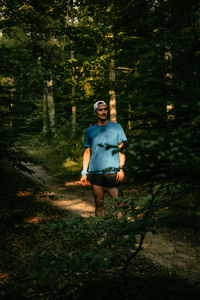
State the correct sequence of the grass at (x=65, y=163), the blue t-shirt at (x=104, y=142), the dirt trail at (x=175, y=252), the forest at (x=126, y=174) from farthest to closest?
the grass at (x=65, y=163)
the blue t-shirt at (x=104, y=142)
the dirt trail at (x=175, y=252)
the forest at (x=126, y=174)

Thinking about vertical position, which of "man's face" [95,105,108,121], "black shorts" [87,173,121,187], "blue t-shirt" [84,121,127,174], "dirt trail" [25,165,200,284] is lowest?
"dirt trail" [25,165,200,284]

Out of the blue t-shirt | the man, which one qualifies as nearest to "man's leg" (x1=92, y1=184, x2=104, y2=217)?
the man

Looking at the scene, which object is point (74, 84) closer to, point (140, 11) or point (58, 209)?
point (140, 11)

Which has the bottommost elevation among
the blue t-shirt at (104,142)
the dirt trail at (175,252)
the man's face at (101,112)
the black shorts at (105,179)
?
the dirt trail at (175,252)

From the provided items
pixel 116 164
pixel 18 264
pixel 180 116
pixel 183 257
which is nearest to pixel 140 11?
pixel 116 164

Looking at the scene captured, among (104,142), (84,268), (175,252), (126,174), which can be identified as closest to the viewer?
(84,268)

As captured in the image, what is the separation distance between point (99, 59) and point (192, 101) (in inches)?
330

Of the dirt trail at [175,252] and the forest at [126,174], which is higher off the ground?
the forest at [126,174]

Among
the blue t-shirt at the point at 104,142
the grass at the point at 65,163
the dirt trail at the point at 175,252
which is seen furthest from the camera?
the grass at the point at 65,163

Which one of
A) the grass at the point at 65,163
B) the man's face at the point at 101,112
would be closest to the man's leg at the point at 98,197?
the man's face at the point at 101,112

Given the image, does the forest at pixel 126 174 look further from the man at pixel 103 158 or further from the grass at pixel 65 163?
the grass at pixel 65 163

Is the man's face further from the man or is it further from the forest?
the forest

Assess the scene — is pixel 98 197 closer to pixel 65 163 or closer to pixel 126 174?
pixel 126 174

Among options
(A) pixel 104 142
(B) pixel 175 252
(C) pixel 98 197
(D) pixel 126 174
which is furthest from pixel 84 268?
(D) pixel 126 174
